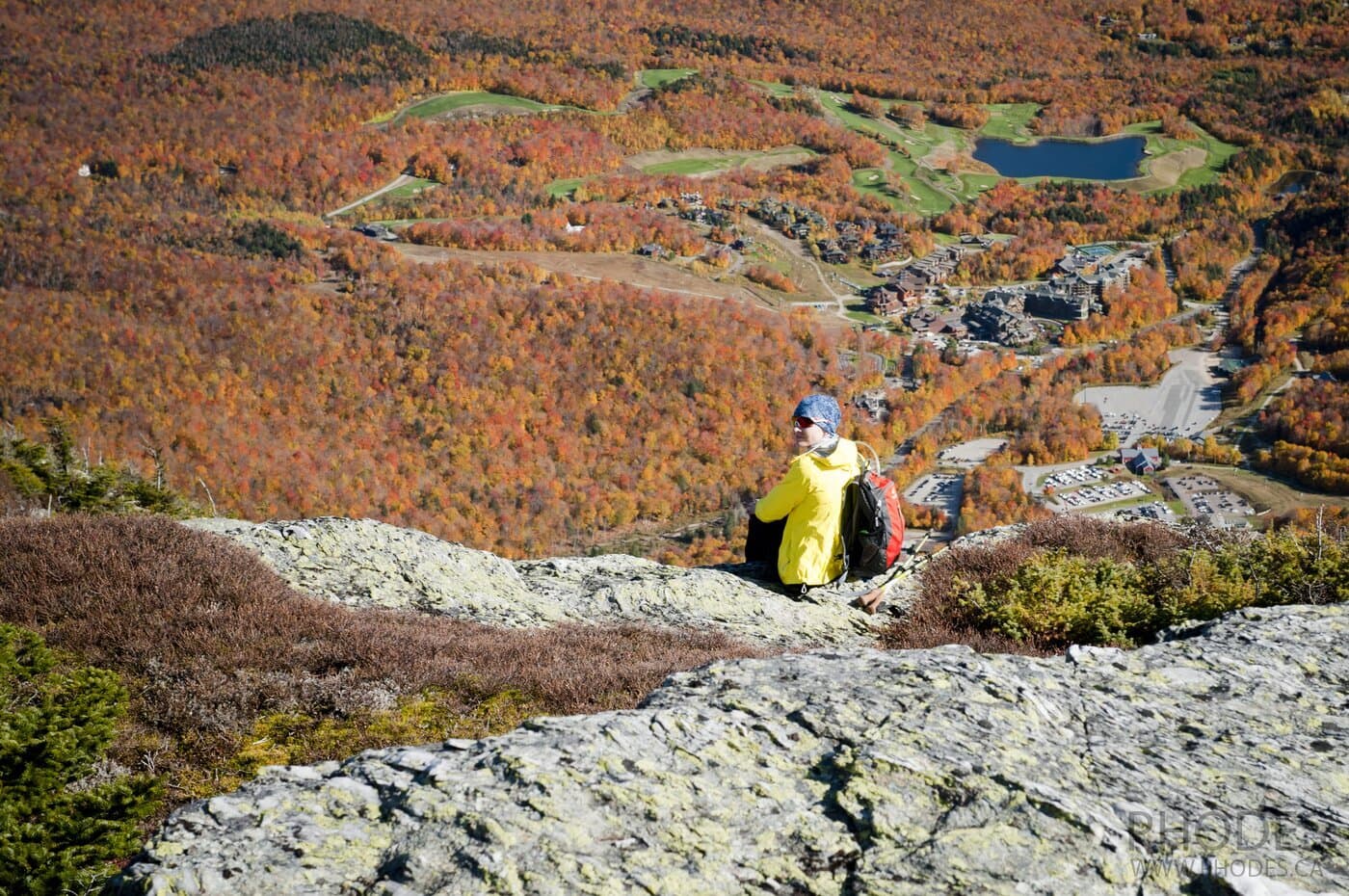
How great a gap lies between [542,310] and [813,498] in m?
93.4

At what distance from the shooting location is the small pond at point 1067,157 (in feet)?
537

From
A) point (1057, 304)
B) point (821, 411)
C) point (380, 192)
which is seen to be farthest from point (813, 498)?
point (380, 192)

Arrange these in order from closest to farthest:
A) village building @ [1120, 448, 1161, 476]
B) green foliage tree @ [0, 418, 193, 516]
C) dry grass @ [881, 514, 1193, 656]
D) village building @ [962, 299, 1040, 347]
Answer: dry grass @ [881, 514, 1193, 656] < green foliage tree @ [0, 418, 193, 516] < village building @ [1120, 448, 1161, 476] < village building @ [962, 299, 1040, 347]

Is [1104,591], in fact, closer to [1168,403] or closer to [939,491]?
[939,491]

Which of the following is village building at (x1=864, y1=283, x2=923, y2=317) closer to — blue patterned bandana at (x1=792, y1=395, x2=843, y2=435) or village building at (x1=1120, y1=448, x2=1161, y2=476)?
village building at (x1=1120, y1=448, x2=1161, y2=476)

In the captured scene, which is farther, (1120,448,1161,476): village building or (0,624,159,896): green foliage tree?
(1120,448,1161,476): village building

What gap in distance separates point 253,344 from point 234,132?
94908 millimetres

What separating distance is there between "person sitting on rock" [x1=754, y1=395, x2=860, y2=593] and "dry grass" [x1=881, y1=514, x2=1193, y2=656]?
1066 millimetres

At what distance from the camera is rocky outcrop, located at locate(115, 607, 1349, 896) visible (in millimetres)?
4617

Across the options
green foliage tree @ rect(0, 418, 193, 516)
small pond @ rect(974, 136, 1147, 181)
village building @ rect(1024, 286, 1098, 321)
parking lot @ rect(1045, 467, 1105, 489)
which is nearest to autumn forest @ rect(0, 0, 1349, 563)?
village building @ rect(1024, 286, 1098, 321)

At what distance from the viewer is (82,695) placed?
6.65 meters

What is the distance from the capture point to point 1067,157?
176 metres

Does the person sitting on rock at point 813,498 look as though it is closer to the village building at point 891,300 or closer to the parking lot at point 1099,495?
the parking lot at point 1099,495

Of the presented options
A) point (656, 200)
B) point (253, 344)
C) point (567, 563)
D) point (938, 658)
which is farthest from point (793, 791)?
point (656, 200)
